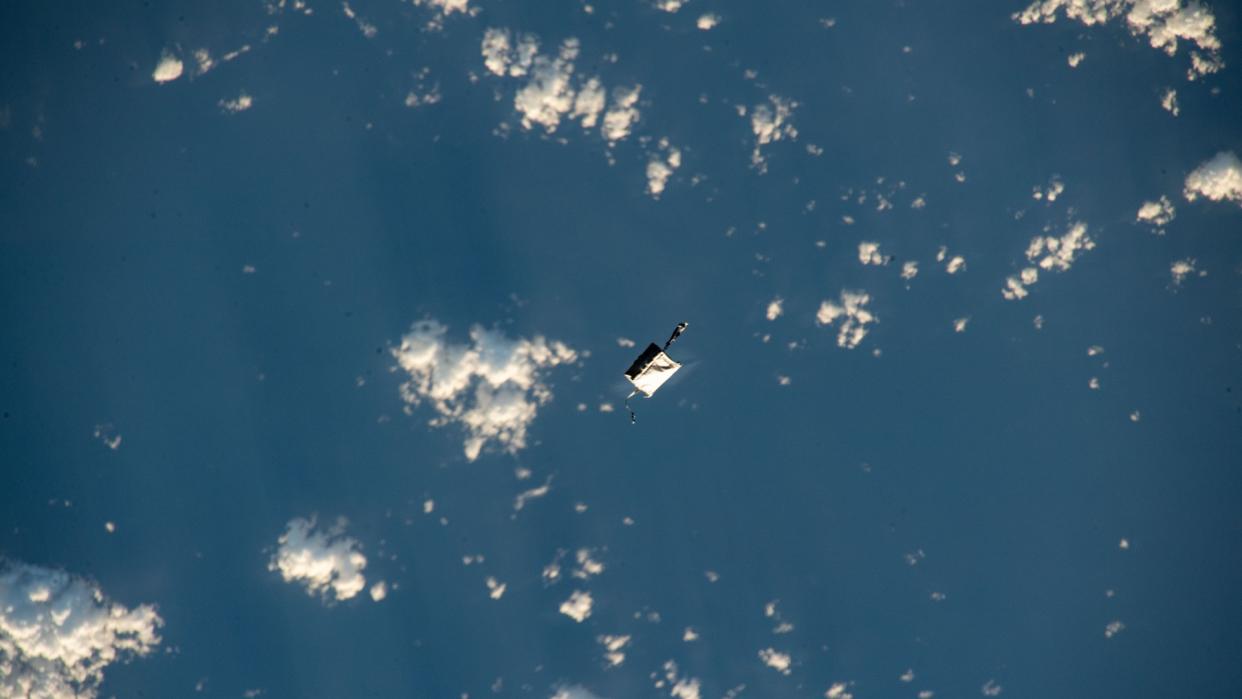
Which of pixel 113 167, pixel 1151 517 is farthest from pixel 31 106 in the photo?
pixel 1151 517

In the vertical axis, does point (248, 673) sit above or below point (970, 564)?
below

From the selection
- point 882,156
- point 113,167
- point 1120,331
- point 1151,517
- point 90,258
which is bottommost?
point 90,258

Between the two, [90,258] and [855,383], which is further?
[855,383]

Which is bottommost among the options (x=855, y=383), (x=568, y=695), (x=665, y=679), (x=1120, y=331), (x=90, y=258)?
(x=90, y=258)

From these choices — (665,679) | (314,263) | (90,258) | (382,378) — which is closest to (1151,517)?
(665,679)

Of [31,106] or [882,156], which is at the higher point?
[882,156]

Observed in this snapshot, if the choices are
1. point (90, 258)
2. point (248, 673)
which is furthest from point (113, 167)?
point (248, 673)

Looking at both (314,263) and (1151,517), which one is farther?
(1151,517)

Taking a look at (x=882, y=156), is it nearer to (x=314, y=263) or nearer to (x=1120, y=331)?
(x=1120, y=331)

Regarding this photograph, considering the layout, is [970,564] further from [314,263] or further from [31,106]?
[31,106]
